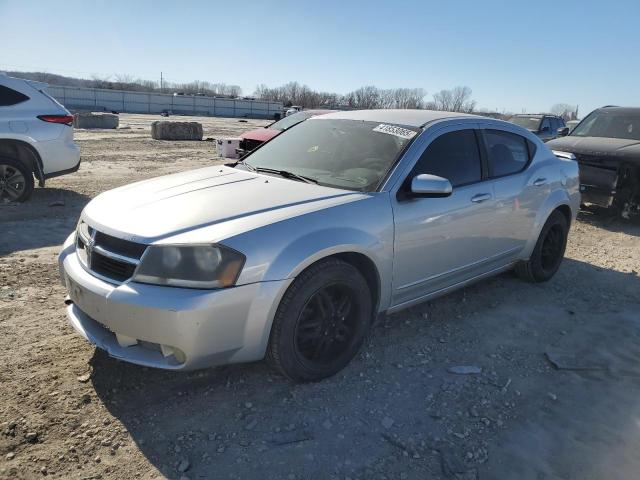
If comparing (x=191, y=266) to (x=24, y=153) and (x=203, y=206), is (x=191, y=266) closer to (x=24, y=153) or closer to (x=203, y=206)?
(x=203, y=206)

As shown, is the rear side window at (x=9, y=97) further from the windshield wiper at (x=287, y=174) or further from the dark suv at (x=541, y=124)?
the dark suv at (x=541, y=124)

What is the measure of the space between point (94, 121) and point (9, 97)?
19.6 meters

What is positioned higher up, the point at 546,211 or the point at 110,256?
the point at 546,211

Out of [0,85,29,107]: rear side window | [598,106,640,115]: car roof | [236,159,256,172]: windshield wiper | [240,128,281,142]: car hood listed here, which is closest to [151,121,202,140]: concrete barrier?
[240,128,281,142]: car hood

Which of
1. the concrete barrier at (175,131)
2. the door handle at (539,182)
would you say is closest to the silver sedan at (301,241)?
the door handle at (539,182)

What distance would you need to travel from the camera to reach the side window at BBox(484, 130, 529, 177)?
4.43 m

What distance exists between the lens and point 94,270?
117 inches

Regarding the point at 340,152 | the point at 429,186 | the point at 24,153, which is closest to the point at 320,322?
the point at 429,186

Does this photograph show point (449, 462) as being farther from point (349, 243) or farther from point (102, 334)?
point (102, 334)

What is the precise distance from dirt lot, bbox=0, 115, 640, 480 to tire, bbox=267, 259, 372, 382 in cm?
16

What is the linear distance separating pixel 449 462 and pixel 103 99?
2510 inches

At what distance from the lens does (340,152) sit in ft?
12.8

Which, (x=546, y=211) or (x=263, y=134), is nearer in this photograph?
(x=546, y=211)

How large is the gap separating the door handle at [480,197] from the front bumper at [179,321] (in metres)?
1.95
